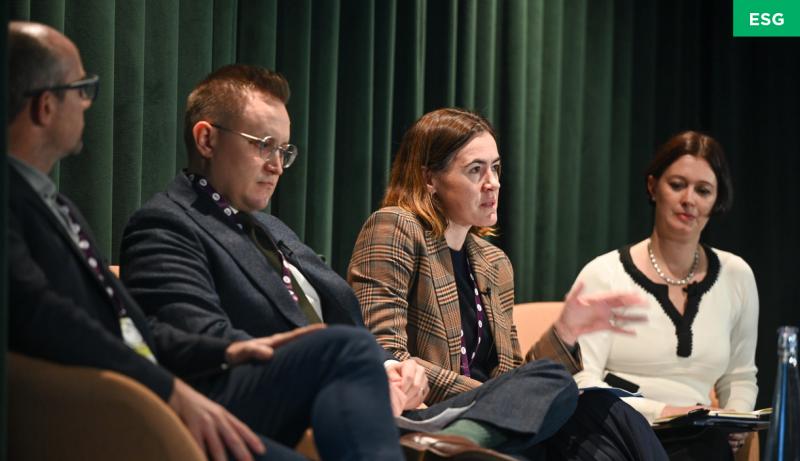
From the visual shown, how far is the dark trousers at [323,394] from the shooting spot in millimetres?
1861

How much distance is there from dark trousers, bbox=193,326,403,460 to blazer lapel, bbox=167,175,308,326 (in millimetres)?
344

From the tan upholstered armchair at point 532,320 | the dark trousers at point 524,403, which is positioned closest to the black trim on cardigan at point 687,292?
the tan upholstered armchair at point 532,320

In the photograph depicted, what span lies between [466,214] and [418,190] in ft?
0.49

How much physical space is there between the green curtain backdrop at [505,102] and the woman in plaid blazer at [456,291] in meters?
0.51

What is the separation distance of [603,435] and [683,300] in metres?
1.02

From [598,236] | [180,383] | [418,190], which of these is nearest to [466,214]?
[418,190]

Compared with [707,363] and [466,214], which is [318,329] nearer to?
[466,214]

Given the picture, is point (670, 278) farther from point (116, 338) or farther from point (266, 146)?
point (116, 338)

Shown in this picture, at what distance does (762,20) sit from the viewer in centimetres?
506

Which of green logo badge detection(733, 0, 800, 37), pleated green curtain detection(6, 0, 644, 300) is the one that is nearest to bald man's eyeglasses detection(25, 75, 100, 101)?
pleated green curtain detection(6, 0, 644, 300)

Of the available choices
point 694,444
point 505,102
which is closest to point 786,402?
point 694,444

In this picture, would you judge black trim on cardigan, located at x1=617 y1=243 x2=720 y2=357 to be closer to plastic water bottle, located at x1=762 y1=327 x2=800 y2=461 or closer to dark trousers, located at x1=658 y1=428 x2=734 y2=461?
dark trousers, located at x1=658 y1=428 x2=734 y2=461

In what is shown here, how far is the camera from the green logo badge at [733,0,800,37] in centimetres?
500

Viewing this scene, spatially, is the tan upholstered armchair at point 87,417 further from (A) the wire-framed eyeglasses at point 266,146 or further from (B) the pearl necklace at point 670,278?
(B) the pearl necklace at point 670,278
